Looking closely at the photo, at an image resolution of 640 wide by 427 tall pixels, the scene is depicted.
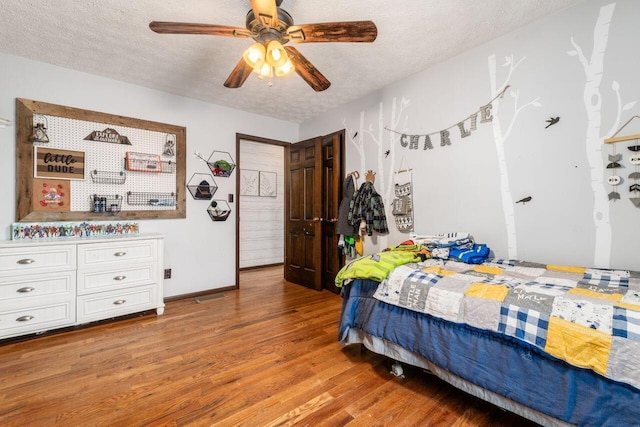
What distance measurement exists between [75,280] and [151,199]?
1.08 meters

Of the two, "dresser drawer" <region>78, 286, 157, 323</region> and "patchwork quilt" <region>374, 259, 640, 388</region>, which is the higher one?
"patchwork quilt" <region>374, 259, 640, 388</region>

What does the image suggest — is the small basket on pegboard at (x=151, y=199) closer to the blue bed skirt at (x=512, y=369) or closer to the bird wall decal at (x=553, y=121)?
the blue bed skirt at (x=512, y=369)

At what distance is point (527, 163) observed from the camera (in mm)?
2109

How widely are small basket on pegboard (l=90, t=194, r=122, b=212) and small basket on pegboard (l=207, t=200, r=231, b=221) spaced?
0.96 metres

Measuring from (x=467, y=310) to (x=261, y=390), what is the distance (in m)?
1.30

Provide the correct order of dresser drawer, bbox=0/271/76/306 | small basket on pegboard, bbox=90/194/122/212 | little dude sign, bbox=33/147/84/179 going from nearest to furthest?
dresser drawer, bbox=0/271/76/306
little dude sign, bbox=33/147/84/179
small basket on pegboard, bbox=90/194/122/212

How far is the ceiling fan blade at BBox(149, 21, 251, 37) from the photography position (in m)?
1.58

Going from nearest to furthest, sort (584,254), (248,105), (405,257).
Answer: (584,254)
(405,257)
(248,105)

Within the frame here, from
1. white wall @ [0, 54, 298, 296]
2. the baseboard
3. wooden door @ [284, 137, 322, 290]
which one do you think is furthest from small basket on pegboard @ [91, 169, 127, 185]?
wooden door @ [284, 137, 322, 290]

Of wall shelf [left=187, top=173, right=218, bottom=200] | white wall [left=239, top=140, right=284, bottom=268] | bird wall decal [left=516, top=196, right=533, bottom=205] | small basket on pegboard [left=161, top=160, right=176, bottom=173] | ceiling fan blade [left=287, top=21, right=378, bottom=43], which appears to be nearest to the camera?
ceiling fan blade [left=287, top=21, right=378, bottom=43]

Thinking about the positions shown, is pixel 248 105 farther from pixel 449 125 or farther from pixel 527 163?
pixel 527 163

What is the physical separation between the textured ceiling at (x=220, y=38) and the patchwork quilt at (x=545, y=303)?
1801mm

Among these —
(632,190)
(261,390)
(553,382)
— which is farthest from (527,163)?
(261,390)

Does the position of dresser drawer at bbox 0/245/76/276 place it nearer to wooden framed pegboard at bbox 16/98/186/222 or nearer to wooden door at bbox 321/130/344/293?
wooden framed pegboard at bbox 16/98/186/222
